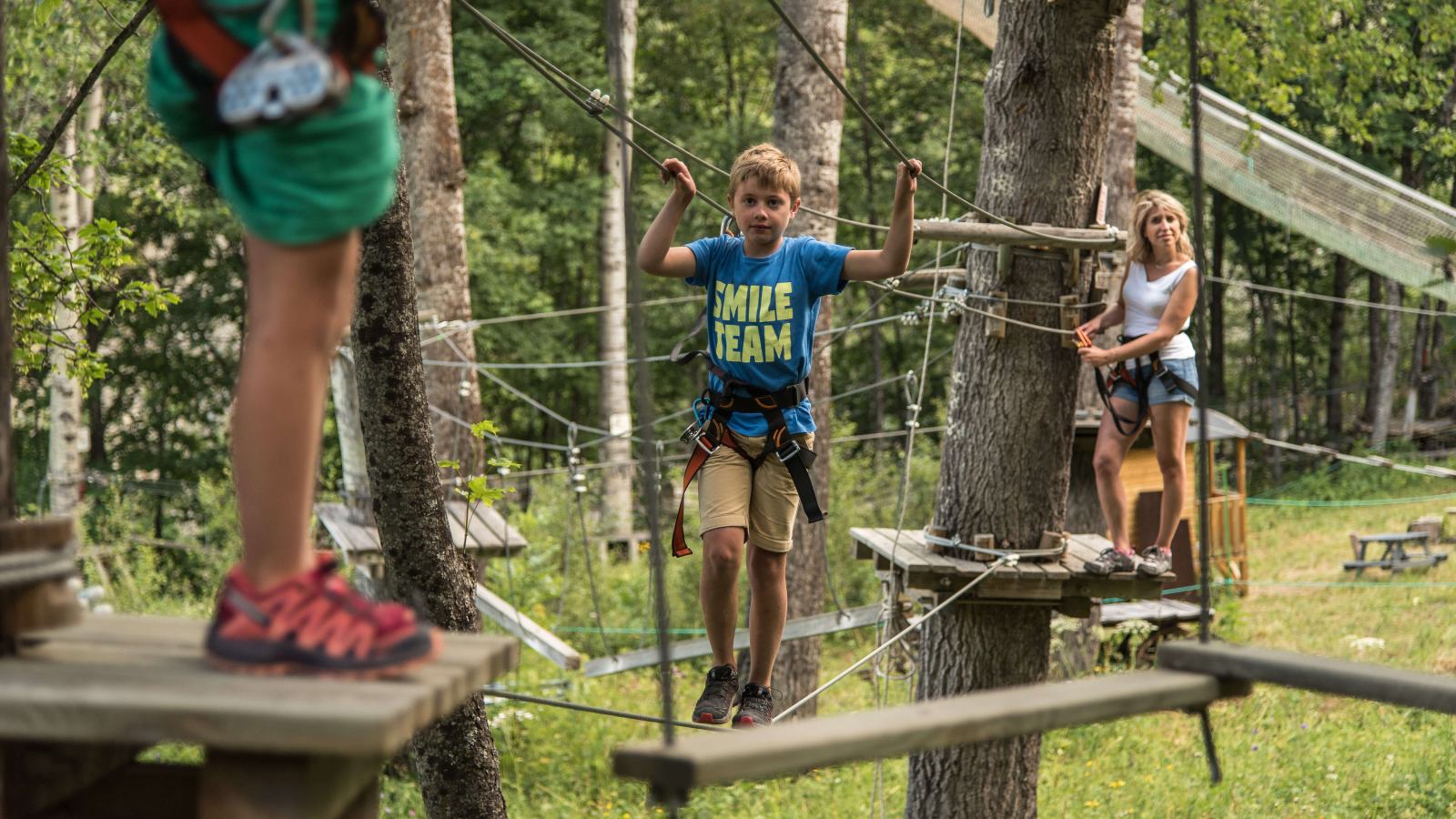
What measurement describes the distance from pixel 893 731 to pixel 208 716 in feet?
2.76

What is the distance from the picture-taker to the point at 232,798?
4.27 ft

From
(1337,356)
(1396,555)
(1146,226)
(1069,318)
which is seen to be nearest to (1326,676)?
(1069,318)

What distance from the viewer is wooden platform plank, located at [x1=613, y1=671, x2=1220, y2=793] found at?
1.42m

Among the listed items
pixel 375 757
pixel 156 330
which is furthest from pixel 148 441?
pixel 375 757

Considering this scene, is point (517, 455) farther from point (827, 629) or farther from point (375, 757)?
point (375, 757)

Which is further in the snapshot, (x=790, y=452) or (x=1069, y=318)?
(x=1069, y=318)

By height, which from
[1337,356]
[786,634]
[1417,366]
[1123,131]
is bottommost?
[786,634]

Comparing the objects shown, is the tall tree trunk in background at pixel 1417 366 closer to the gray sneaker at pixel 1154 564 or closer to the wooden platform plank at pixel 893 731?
the gray sneaker at pixel 1154 564

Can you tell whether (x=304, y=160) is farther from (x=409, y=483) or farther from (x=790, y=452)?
(x=409, y=483)

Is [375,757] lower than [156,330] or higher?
lower

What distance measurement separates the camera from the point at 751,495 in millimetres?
3225

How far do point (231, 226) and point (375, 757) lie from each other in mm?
14129

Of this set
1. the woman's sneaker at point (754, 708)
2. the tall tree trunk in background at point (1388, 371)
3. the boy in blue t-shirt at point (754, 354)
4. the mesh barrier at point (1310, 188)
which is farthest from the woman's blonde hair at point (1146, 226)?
the tall tree trunk in background at point (1388, 371)

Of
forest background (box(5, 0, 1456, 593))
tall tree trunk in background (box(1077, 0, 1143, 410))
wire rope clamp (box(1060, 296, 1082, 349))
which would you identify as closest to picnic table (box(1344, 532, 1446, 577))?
forest background (box(5, 0, 1456, 593))
